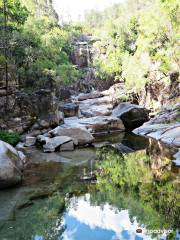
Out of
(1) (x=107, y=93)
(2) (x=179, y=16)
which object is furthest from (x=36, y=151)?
(1) (x=107, y=93)

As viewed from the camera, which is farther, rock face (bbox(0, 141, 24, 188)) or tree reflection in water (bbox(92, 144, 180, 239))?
rock face (bbox(0, 141, 24, 188))

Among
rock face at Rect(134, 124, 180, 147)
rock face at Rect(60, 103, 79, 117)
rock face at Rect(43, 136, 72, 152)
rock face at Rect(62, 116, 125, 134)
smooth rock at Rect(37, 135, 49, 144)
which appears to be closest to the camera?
rock face at Rect(134, 124, 180, 147)

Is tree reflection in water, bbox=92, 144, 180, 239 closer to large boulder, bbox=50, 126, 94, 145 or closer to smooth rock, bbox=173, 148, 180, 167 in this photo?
smooth rock, bbox=173, 148, 180, 167

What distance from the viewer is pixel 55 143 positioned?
17.4m

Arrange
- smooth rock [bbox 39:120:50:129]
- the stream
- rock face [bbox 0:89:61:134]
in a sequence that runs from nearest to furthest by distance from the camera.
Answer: the stream → rock face [bbox 0:89:61:134] → smooth rock [bbox 39:120:50:129]

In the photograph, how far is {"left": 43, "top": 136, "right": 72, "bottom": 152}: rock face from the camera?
17.1 meters

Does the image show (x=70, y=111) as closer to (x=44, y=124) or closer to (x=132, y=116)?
(x=132, y=116)

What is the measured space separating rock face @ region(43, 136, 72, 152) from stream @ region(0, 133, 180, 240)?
71.3 inches

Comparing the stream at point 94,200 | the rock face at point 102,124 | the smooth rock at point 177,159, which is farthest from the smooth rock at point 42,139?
the smooth rock at point 177,159

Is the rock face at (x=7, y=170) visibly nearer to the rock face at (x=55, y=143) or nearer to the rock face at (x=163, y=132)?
the rock face at (x=55, y=143)

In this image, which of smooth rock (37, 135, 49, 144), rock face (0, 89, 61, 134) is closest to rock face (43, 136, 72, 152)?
smooth rock (37, 135, 49, 144)

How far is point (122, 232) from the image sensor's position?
7043 mm

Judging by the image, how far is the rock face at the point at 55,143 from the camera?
17.1 meters

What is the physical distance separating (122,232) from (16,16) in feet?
83.3
